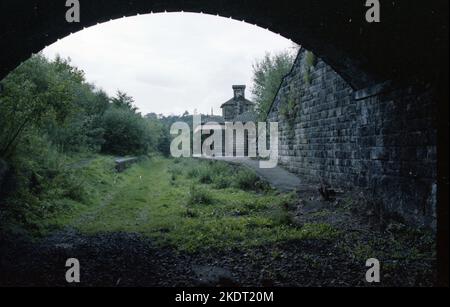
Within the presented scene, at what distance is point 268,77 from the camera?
3238cm

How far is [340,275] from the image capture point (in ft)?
16.8

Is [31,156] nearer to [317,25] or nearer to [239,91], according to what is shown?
[317,25]

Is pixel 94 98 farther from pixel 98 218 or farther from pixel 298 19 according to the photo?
pixel 298 19

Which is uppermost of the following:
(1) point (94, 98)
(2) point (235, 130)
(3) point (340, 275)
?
(1) point (94, 98)

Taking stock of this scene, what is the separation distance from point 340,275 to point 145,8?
19.4ft

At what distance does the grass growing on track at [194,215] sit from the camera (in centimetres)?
720

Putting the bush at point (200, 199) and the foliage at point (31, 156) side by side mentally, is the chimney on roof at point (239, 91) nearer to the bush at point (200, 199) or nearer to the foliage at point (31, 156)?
the foliage at point (31, 156)

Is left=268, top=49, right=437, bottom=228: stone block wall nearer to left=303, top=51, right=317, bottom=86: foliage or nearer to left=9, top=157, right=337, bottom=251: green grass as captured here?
left=303, top=51, right=317, bottom=86: foliage

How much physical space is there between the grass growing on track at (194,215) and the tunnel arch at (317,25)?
3.57 metres

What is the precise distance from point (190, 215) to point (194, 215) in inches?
4.4

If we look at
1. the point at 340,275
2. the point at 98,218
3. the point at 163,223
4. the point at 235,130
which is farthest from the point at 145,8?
the point at 235,130

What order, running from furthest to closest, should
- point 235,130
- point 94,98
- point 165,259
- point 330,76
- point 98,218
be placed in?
point 235,130 < point 94,98 < point 330,76 < point 98,218 < point 165,259

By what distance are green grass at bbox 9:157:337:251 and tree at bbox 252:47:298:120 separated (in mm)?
16475

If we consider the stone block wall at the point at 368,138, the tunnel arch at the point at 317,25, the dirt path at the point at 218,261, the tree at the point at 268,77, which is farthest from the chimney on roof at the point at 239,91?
the dirt path at the point at 218,261
